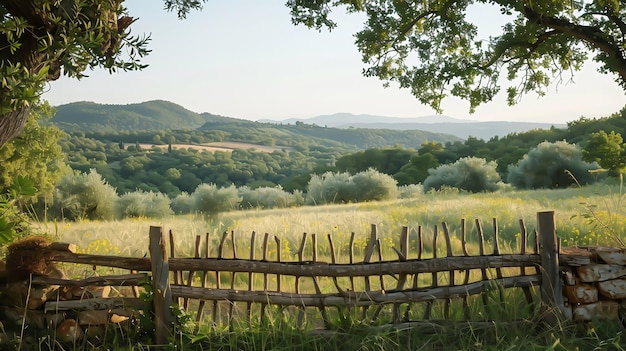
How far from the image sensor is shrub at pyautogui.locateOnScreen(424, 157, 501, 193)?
1200 inches

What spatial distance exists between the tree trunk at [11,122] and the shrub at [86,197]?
1824 centimetres

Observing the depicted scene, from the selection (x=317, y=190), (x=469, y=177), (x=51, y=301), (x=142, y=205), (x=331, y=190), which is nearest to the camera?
(x=51, y=301)

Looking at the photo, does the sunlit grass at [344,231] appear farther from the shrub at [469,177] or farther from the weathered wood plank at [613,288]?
the shrub at [469,177]

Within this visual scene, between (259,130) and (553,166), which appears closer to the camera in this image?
(553,166)

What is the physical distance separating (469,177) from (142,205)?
56.1 feet

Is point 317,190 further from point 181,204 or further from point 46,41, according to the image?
point 46,41

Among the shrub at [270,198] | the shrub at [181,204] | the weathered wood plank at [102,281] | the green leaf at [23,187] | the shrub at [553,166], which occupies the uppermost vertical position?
the green leaf at [23,187]

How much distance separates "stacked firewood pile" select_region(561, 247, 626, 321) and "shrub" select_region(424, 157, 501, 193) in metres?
24.4

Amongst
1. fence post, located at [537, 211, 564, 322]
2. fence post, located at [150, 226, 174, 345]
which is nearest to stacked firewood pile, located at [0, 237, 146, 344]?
fence post, located at [150, 226, 174, 345]

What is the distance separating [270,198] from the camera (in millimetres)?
29047

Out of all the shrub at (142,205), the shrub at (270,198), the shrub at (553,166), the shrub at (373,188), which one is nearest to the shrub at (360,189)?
the shrub at (373,188)

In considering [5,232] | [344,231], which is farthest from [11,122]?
[344,231]

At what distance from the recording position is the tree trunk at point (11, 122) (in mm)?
5902

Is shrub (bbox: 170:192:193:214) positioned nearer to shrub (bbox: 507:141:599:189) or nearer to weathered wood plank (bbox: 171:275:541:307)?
shrub (bbox: 507:141:599:189)
